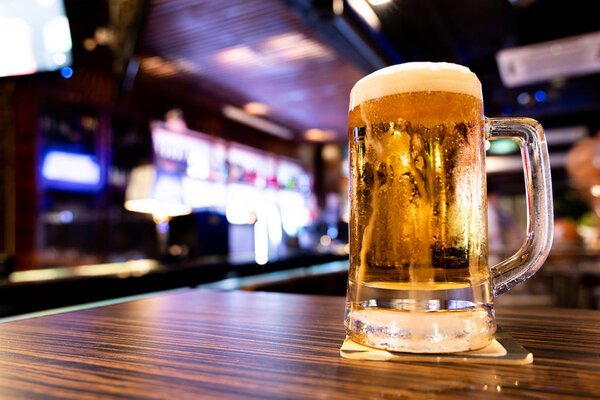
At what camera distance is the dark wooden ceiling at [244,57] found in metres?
4.01

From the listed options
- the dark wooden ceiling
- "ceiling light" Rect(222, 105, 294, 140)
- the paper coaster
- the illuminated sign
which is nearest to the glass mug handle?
the paper coaster

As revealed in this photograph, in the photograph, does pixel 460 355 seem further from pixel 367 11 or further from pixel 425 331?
pixel 367 11

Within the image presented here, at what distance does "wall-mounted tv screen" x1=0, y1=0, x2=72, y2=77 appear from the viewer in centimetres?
286

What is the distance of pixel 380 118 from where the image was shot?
477 mm

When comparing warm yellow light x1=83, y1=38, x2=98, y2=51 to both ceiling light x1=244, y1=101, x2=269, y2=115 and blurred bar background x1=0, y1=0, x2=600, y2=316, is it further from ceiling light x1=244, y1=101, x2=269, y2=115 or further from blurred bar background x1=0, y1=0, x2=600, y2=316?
ceiling light x1=244, y1=101, x2=269, y2=115

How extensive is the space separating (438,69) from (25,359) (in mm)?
468

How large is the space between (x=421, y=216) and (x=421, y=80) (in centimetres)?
14

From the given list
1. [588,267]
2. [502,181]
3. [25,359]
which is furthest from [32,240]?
[502,181]

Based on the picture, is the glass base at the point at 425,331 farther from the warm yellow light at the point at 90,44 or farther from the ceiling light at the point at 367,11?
the warm yellow light at the point at 90,44

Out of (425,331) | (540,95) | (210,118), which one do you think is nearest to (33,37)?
(425,331)

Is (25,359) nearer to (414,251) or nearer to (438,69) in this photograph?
(414,251)

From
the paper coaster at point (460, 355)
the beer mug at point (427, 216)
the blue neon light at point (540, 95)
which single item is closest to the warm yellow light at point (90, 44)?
the blue neon light at point (540, 95)

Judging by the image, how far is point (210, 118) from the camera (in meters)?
6.89

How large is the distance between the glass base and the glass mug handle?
85 millimetres
